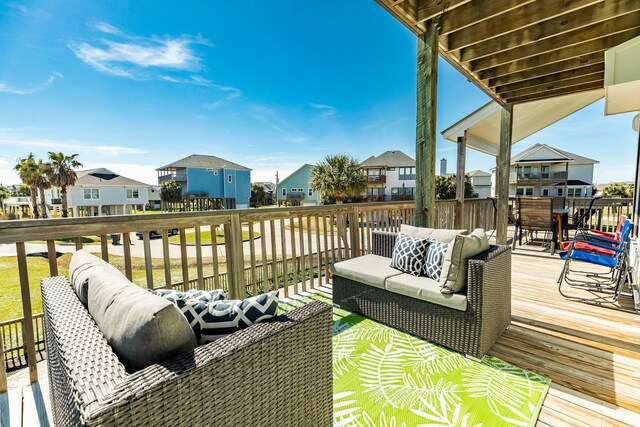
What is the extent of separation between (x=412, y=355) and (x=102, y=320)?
80.3 inches

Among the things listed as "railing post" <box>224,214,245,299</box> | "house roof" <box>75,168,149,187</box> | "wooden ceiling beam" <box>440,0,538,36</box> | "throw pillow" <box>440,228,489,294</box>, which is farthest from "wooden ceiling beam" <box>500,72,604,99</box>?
"house roof" <box>75,168,149,187</box>

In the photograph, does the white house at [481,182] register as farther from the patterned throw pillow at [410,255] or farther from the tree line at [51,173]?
the tree line at [51,173]

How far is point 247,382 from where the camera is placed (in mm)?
988

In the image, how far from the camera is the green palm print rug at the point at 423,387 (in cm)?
159

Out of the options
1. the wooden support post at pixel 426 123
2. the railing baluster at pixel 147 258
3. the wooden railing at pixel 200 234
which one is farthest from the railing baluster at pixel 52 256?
the wooden support post at pixel 426 123

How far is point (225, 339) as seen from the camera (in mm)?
976

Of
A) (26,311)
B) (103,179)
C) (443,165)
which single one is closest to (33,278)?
(26,311)

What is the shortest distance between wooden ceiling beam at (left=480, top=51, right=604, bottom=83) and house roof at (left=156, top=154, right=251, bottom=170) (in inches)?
1183

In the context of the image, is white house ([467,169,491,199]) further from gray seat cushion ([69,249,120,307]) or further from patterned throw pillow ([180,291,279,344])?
gray seat cushion ([69,249,120,307])

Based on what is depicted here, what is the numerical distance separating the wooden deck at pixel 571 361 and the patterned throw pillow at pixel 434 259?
0.71m

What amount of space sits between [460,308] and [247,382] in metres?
1.72

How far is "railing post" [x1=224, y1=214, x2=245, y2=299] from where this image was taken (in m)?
2.74

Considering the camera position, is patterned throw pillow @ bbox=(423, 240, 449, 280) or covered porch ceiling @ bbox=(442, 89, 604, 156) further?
covered porch ceiling @ bbox=(442, 89, 604, 156)

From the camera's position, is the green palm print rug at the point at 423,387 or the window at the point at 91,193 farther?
the window at the point at 91,193
